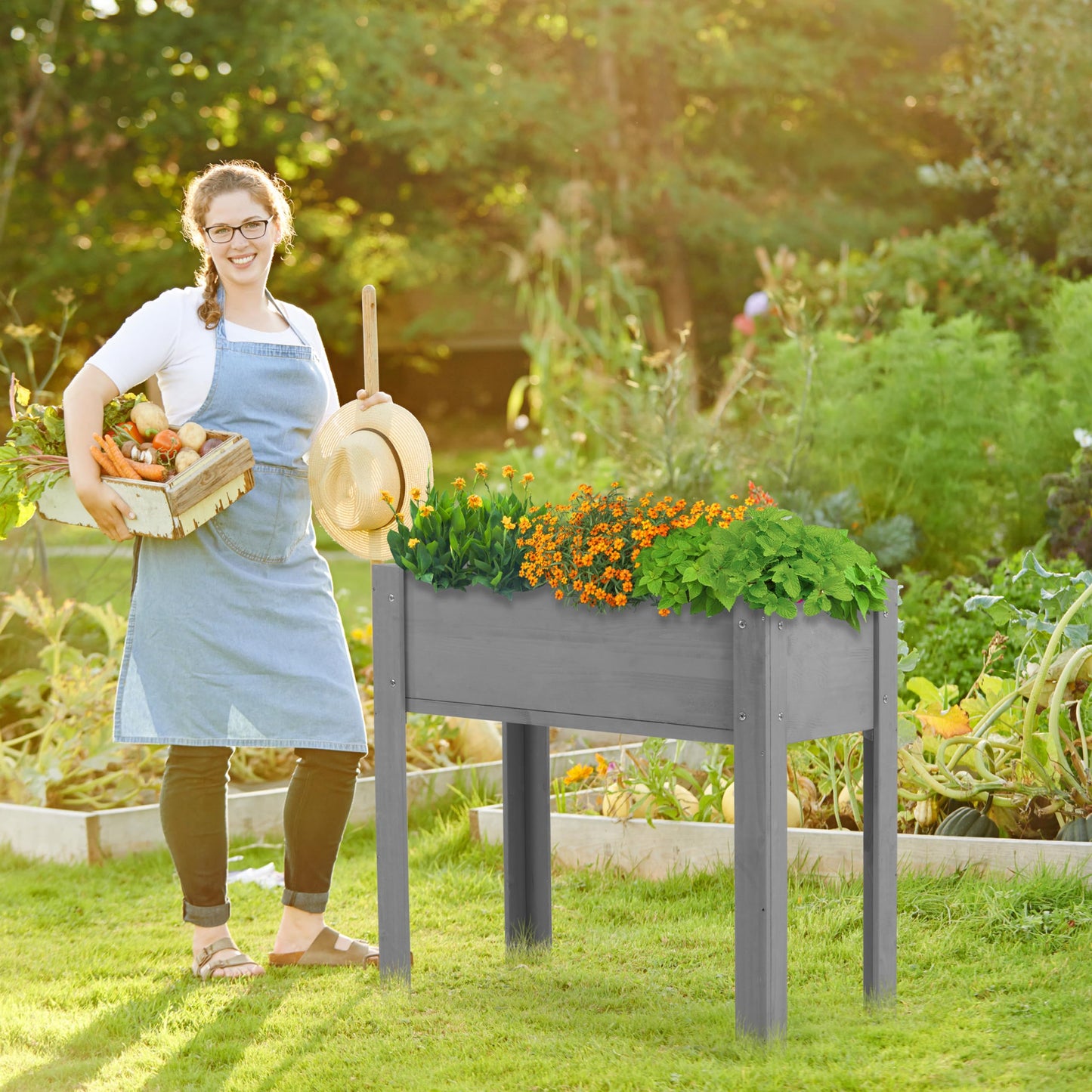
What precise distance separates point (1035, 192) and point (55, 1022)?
7.69 metres

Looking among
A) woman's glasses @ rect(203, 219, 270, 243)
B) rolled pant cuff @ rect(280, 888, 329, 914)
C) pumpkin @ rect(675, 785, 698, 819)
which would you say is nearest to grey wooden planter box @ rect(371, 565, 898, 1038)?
rolled pant cuff @ rect(280, 888, 329, 914)

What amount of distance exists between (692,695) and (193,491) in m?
1.23

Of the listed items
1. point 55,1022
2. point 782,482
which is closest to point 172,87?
point 782,482

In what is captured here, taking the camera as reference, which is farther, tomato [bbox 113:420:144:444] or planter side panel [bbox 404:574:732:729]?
tomato [bbox 113:420:144:444]

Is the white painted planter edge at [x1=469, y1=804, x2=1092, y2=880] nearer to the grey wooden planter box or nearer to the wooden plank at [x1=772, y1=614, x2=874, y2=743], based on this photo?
the grey wooden planter box

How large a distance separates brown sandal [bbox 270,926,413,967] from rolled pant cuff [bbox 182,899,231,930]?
0.16 meters

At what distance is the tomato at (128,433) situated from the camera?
3397 millimetres

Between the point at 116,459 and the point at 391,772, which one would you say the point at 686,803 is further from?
the point at 116,459

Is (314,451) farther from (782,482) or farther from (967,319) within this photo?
(967,319)

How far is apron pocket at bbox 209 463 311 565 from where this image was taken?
3.47 metres

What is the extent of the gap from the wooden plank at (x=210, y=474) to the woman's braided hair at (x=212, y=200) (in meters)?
0.35

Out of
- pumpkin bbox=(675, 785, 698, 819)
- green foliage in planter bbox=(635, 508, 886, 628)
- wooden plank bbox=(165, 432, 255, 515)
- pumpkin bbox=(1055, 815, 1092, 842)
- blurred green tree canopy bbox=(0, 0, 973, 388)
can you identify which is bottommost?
pumpkin bbox=(675, 785, 698, 819)

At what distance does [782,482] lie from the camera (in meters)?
6.46

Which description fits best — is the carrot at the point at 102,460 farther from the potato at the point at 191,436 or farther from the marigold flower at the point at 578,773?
the marigold flower at the point at 578,773
